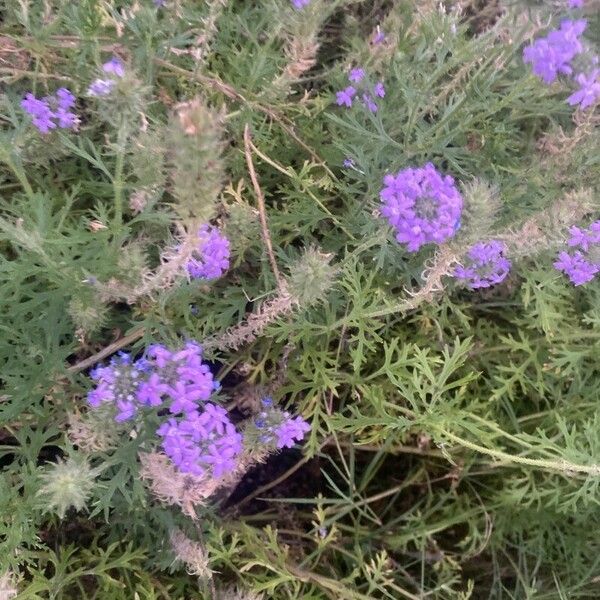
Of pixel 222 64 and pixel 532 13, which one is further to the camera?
pixel 222 64

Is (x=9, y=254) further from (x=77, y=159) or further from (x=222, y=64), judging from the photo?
(x=222, y=64)

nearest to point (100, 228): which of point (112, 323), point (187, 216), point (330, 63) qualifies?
point (112, 323)

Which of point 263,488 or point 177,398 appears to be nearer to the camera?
point 177,398

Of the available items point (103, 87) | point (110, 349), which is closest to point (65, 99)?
point (103, 87)

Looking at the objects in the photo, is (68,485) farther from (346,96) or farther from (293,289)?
(346,96)

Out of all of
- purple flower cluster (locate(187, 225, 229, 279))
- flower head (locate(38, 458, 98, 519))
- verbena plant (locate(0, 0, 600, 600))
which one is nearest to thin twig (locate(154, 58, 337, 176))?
verbena plant (locate(0, 0, 600, 600))

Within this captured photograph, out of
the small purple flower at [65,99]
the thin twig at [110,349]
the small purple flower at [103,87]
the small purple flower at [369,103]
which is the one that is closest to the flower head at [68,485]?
the thin twig at [110,349]
